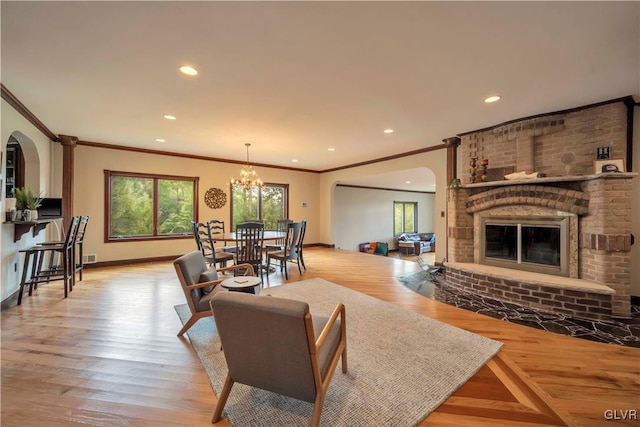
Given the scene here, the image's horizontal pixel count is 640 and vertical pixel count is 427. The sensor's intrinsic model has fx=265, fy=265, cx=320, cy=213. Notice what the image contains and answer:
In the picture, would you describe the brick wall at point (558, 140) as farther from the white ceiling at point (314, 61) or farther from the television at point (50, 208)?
the television at point (50, 208)

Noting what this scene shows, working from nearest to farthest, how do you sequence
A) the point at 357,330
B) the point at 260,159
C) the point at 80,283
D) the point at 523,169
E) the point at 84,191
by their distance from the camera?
the point at 357,330
the point at 523,169
the point at 80,283
the point at 84,191
the point at 260,159

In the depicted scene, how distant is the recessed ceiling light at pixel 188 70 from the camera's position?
257 cm

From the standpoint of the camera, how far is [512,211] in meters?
4.03

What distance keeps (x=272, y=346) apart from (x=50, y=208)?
16.2 ft

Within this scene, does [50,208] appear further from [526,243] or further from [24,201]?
[526,243]

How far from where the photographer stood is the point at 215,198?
698 cm

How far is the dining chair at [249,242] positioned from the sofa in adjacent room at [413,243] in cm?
885

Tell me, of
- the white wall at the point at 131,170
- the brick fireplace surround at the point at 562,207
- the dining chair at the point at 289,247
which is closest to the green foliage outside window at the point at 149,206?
the white wall at the point at 131,170

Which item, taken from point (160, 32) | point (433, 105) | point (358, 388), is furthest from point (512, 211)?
point (160, 32)

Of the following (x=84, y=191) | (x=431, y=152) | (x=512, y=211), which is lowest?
(x=512, y=211)

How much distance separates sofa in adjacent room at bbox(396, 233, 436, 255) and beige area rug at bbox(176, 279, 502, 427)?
29.3 ft

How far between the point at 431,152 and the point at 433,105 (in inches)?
94.9

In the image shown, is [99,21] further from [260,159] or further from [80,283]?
[260,159]

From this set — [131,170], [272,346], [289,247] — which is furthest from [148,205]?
[272,346]
